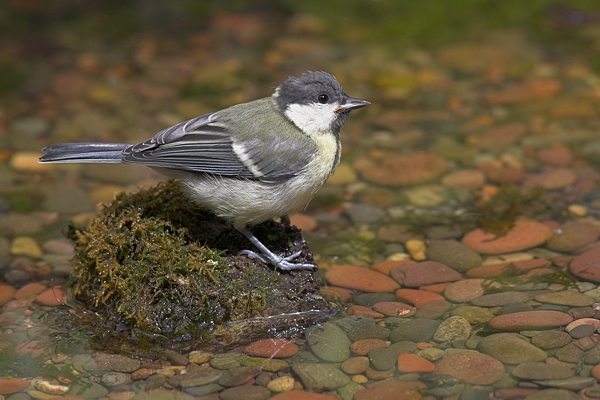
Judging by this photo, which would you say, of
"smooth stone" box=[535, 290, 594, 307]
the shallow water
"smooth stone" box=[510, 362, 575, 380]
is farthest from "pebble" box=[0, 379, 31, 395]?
"smooth stone" box=[535, 290, 594, 307]

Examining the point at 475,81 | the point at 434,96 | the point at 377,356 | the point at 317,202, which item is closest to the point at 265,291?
the point at 377,356

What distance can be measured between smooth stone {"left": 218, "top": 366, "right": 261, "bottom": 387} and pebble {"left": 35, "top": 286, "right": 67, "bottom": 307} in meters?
1.49

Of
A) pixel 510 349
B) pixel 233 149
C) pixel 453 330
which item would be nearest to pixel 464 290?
pixel 453 330

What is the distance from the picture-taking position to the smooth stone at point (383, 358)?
4129 millimetres

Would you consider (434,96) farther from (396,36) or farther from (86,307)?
(86,307)

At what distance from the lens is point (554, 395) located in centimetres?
370

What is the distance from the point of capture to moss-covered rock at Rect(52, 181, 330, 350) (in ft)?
14.6

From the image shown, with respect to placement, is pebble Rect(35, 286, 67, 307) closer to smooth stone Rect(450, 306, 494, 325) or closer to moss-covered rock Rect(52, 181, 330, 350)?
moss-covered rock Rect(52, 181, 330, 350)

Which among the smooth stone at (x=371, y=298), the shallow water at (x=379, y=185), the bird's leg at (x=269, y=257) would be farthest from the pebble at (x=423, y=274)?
the bird's leg at (x=269, y=257)

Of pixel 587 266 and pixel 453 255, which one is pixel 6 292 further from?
pixel 587 266

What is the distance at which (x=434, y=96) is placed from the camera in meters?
8.09

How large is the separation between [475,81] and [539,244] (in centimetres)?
343

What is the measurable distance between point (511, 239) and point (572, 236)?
45 cm

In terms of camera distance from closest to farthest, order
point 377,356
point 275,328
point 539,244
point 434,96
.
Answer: point 377,356, point 275,328, point 539,244, point 434,96
